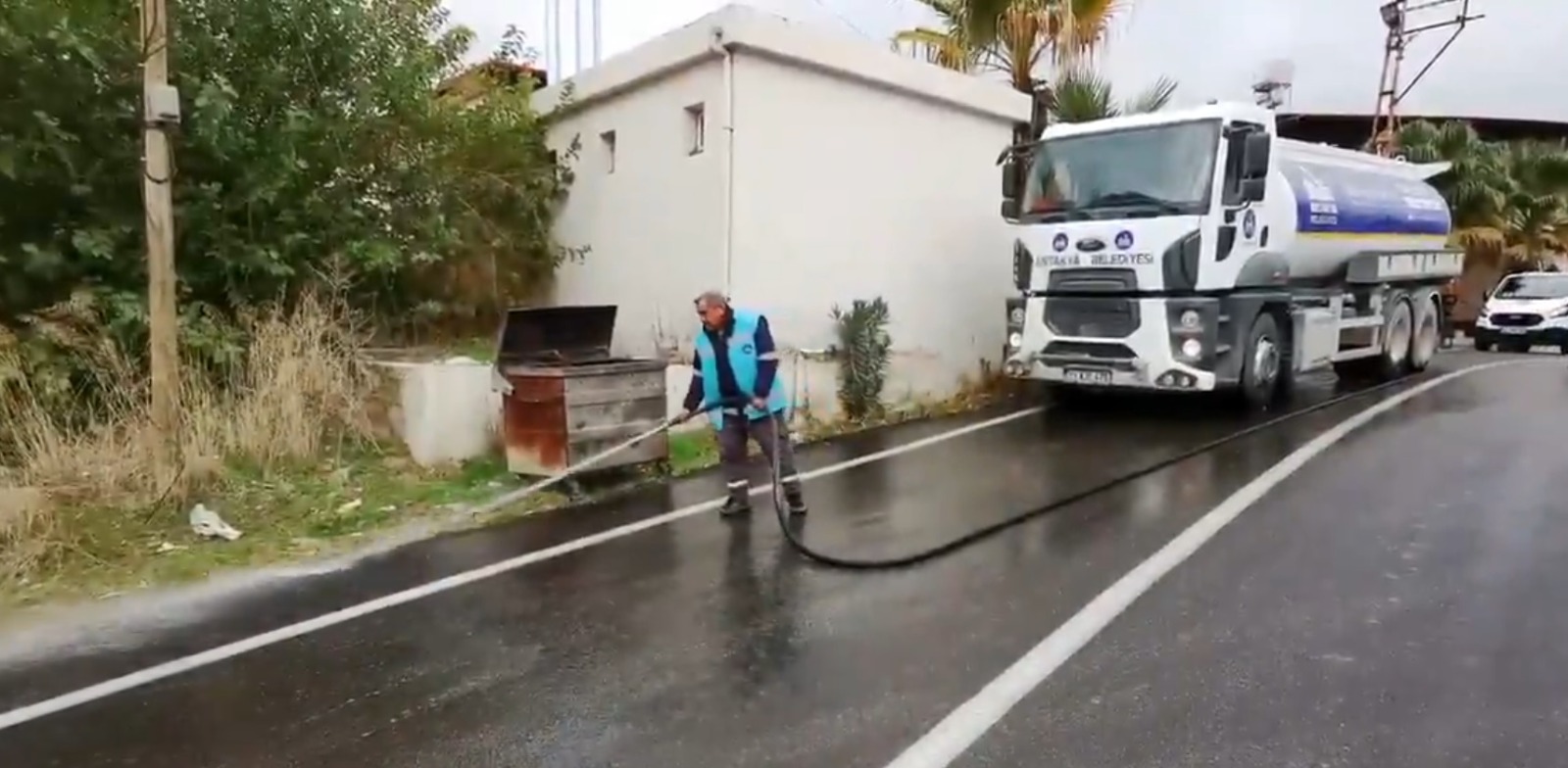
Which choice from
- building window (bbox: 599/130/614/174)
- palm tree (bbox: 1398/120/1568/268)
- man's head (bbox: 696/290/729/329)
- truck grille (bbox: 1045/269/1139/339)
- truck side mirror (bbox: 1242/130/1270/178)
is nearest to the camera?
man's head (bbox: 696/290/729/329)

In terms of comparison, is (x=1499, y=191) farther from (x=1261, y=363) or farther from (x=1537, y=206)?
(x=1261, y=363)

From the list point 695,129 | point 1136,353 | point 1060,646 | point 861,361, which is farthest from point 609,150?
point 1060,646

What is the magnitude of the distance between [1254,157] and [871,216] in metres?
4.13

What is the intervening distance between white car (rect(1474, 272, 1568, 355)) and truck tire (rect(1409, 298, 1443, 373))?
281 inches

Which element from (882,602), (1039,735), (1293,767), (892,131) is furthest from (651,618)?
(892,131)

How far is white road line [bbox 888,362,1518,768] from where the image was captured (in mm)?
3924

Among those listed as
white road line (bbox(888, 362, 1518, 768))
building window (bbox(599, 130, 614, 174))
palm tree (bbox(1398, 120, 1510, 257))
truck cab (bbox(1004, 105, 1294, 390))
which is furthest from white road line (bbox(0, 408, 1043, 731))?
palm tree (bbox(1398, 120, 1510, 257))

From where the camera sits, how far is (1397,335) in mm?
15484

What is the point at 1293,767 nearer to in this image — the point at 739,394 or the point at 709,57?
the point at 739,394

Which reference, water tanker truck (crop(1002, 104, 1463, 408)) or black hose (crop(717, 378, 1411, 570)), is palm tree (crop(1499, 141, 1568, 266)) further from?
black hose (crop(717, 378, 1411, 570))

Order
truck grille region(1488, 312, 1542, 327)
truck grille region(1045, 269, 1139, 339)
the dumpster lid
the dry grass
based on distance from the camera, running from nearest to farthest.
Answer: the dry grass
the dumpster lid
truck grille region(1045, 269, 1139, 339)
truck grille region(1488, 312, 1542, 327)

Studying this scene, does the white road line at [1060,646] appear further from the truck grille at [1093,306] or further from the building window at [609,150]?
the building window at [609,150]

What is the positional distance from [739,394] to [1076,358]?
523 cm

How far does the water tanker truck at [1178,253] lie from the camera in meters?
11.0
